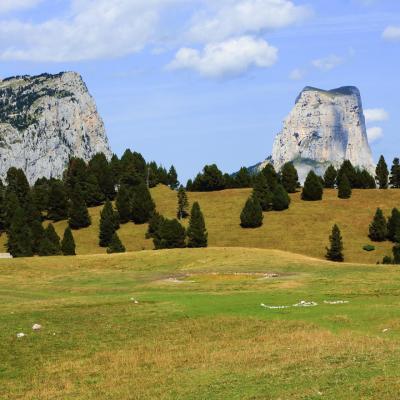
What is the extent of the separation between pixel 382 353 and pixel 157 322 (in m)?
16.5

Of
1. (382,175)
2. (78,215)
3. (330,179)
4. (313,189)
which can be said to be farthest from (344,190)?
(78,215)

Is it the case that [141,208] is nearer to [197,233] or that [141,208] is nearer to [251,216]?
[197,233]

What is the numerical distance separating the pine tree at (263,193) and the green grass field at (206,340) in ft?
278

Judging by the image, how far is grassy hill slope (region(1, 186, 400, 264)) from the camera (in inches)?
4936

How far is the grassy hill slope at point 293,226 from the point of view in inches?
4936

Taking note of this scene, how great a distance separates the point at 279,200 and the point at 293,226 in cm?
1178

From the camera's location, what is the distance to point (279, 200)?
5773 inches

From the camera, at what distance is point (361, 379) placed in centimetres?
2125

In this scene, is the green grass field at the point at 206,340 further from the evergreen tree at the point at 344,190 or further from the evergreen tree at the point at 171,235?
the evergreen tree at the point at 344,190

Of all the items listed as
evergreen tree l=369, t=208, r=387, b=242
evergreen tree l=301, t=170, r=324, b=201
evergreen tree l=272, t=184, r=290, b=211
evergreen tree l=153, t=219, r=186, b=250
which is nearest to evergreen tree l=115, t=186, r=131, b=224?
evergreen tree l=153, t=219, r=186, b=250

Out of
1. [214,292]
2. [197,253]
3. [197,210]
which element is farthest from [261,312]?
[197,210]

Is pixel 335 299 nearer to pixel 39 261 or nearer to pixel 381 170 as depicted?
pixel 39 261

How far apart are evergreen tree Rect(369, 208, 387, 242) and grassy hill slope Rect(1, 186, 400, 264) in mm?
1873

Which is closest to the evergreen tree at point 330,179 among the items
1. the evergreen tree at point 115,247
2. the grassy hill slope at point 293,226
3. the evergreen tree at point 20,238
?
the grassy hill slope at point 293,226
